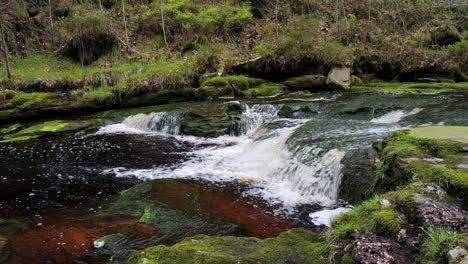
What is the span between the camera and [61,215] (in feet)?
24.2

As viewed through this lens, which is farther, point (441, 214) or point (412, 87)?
point (412, 87)

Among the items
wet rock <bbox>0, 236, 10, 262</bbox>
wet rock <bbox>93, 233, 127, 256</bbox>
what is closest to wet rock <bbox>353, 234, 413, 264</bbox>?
wet rock <bbox>93, 233, 127, 256</bbox>

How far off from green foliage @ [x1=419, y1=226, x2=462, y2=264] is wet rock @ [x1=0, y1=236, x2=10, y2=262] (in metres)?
5.28

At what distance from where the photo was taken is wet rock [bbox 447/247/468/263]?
283 centimetres

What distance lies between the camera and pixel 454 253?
288 cm

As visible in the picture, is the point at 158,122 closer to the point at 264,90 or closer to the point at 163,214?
the point at 264,90

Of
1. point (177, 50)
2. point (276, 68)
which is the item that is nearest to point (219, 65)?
point (276, 68)

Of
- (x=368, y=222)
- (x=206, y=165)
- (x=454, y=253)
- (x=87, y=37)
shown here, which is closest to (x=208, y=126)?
(x=206, y=165)

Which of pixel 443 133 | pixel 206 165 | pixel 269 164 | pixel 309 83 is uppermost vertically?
pixel 443 133

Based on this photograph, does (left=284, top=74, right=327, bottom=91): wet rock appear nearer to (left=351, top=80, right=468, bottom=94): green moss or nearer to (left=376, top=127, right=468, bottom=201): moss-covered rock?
(left=351, top=80, right=468, bottom=94): green moss

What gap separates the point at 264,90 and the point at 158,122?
603cm

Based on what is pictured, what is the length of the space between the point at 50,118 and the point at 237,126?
974 centimetres

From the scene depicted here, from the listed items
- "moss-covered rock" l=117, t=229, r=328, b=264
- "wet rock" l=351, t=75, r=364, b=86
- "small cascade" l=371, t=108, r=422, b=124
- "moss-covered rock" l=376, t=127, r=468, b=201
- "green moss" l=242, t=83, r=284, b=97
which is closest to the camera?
"moss-covered rock" l=117, t=229, r=328, b=264

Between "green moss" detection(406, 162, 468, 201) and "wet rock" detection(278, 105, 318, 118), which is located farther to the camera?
"wet rock" detection(278, 105, 318, 118)
